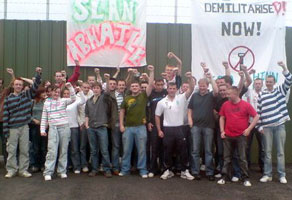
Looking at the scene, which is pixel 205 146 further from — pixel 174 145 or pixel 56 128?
pixel 56 128

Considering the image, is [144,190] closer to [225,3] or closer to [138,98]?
[138,98]

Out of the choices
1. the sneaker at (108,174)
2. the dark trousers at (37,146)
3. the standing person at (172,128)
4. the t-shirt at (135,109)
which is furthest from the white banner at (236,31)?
the dark trousers at (37,146)

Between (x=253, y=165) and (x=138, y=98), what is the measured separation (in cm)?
334

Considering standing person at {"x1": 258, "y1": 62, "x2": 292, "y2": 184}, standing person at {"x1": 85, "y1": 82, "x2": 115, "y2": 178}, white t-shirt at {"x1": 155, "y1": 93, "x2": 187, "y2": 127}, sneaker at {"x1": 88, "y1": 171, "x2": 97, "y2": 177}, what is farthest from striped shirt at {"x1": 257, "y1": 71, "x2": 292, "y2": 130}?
sneaker at {"x1": 88, "y1": 171, "x2": 97, "y2": 177}

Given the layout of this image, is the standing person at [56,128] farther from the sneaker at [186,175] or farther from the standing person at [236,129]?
the standing person at [236,129]

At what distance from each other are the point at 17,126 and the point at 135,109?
225cm

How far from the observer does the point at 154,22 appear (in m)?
8.17

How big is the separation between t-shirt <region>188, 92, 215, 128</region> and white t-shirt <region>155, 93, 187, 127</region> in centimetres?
25

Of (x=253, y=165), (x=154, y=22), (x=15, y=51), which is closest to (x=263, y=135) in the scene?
(x=253, y=165)

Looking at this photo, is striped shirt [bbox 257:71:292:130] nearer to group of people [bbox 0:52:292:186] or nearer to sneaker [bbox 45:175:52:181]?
group of people [bbox 0:52:292:186]

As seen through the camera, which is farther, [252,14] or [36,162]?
[252,14]

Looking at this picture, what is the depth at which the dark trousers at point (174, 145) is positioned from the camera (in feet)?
20.1

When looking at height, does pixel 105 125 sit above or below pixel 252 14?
below

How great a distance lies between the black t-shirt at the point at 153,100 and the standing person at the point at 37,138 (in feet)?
7.03
